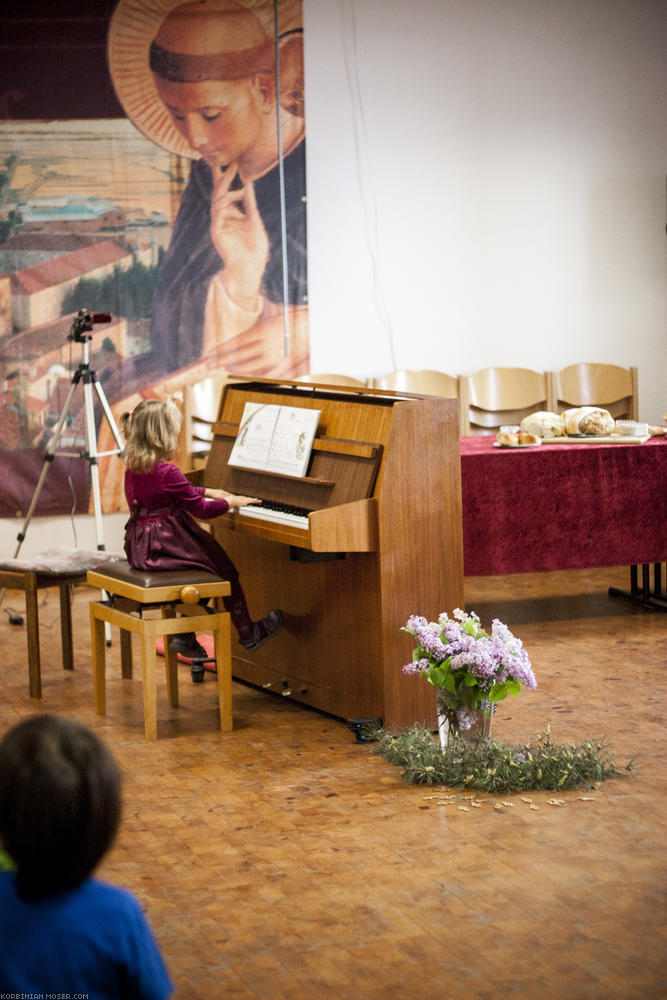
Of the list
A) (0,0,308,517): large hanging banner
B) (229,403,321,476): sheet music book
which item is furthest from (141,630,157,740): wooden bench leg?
(0,0,308,517): large hanging banner

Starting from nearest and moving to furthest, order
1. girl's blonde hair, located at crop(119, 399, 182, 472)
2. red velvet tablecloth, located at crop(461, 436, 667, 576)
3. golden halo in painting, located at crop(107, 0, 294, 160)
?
girl's blonde hair, located at crop(119, 399, 182, 472) < red velvet tablecloth, located at crop(461, 436, 667, 576) < golden halo in painting, located at crop(107, 0, 294, 160)

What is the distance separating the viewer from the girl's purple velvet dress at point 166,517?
163 inches

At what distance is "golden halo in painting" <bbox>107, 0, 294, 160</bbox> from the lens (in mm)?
6543

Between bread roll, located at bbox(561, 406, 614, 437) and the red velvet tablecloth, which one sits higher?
bread roll, located at bbox(561, 406, 614, 437)

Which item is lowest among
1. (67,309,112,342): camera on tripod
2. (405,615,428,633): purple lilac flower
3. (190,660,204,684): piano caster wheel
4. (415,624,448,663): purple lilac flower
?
(190,660,204,684): piano caster wheel

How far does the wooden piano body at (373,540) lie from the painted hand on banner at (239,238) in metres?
2.59

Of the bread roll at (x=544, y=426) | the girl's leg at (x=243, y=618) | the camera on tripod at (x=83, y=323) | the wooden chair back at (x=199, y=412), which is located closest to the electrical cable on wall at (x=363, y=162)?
the wooden chair back at (x=199, y=412)

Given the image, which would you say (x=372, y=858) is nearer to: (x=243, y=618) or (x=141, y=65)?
(x=243, y=618)

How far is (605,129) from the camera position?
7344mm

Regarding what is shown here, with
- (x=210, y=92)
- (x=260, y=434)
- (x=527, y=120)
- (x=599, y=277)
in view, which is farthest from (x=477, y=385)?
(x=260, y=434)

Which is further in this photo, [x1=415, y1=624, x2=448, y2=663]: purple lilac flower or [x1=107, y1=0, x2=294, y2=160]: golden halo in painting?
[x1=107, y1=0, x2=294, y2=160]: golden halo in painting

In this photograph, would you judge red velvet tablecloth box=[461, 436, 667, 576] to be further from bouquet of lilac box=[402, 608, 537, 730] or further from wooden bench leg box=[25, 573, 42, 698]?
wooden bench leg box=[25, 573, 42, 698]

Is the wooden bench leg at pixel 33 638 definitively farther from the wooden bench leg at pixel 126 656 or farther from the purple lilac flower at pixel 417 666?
the purple lilac flower at pixel 417 666

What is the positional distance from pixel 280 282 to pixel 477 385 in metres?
1.23
